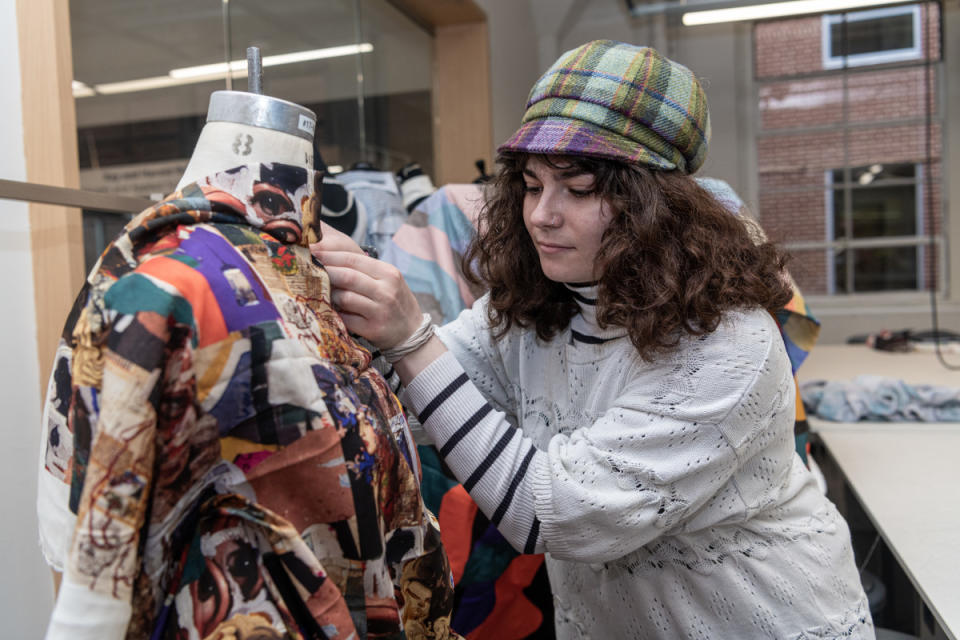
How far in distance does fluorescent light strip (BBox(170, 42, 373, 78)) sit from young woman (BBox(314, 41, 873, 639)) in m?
0.88

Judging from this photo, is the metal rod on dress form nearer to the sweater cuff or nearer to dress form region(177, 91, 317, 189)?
dress form region(177, 91, 317, 189)

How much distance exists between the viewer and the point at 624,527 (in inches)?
36.8

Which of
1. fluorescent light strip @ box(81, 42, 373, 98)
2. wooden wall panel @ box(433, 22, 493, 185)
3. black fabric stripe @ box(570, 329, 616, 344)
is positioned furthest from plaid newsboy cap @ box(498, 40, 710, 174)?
wooden wall panel @ box(433, 22, 493, 185)

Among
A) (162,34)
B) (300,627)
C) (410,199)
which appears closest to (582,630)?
(300,627)

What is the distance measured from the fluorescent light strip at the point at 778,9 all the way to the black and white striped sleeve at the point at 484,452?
3289 mm

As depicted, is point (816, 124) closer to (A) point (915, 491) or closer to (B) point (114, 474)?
(A) point (915, 491)

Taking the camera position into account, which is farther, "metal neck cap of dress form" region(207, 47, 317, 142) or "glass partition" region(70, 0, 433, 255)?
"glass partition" region(70, 0, 433, 255)

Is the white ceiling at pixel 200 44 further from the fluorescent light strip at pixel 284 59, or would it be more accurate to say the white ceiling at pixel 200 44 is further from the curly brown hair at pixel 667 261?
the curly brown hair at pixel 667 261

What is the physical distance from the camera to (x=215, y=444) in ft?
1.94

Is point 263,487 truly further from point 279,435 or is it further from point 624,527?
point 624,527

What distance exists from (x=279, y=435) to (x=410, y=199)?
1.54 metres

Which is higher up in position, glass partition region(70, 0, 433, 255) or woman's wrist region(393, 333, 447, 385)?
glass partition region(70, 0, 433, 255)

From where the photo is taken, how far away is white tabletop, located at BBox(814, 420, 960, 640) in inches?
52.3

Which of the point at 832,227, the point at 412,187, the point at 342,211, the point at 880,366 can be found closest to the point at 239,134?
the point at 342,211
